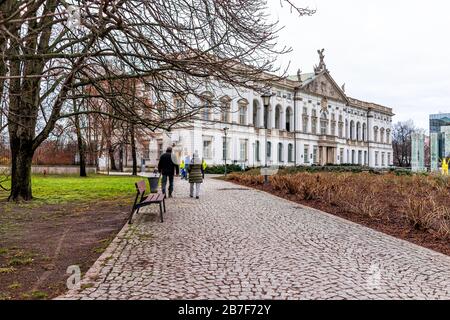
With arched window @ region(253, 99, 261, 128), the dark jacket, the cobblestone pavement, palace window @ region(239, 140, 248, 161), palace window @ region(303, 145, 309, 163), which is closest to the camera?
→ the cobblestone pavement

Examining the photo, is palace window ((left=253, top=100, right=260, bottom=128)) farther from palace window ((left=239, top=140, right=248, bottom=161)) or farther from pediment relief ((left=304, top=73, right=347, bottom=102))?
pediment relief ((left=304, top=73, right=347, bottom=102))

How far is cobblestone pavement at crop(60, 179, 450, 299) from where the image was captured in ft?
15.4

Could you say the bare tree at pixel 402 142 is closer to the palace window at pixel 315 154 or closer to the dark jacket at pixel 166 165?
the palace window at pixel 315 154

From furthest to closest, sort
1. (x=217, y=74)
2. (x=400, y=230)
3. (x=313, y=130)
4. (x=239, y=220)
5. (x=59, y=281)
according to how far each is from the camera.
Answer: (x=313, y=130)
(x=239, y=220)
(x=400, y=230)
(x=217, y=74)
(x=59, y=281)

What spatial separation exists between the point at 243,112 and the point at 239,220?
148 ft

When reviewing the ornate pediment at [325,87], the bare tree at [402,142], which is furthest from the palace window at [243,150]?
the bare tree at [402,142]

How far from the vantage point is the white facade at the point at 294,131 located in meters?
48.8

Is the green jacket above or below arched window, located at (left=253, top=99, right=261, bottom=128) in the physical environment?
below

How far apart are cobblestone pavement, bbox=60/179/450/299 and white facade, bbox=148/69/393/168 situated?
109 feet

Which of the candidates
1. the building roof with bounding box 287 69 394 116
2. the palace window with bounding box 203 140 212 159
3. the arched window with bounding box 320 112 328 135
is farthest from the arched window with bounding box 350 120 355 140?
the palace window with bounding box 203 140 212 159

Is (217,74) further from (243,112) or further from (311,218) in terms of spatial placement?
(243,112)

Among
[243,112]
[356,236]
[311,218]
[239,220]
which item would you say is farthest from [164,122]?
[243,112]

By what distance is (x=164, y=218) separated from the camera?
10.2 metres

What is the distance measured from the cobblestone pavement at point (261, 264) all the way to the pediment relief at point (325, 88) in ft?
189
